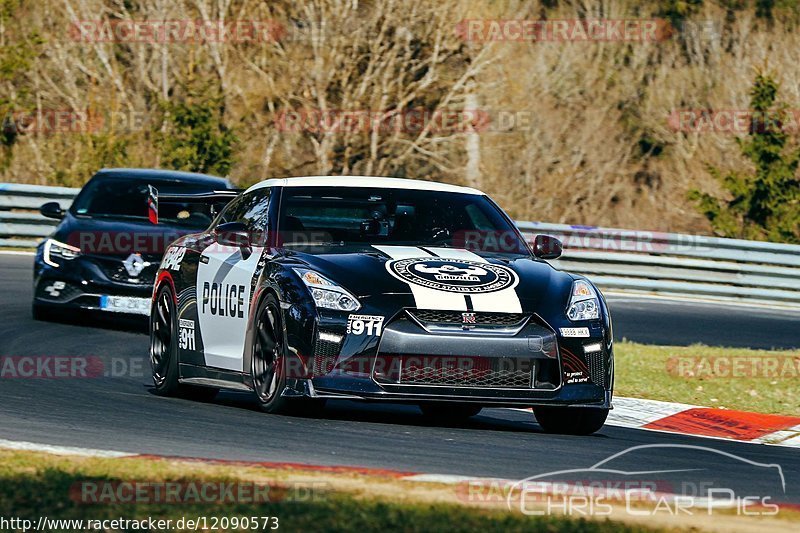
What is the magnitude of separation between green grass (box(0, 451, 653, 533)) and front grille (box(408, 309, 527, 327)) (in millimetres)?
2039

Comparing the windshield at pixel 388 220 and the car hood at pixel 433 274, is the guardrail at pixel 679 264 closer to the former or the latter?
the windshield at pixel 388 220

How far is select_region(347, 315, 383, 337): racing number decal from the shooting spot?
7.96 m

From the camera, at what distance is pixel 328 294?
8.12 metres

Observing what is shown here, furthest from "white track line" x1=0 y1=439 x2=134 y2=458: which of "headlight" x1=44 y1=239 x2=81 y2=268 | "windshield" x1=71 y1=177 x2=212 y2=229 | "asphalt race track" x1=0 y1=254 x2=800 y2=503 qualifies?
"windshield" x1=71 y1=177 x2=212 y2=229

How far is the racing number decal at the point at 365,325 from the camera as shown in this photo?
7.96 metres

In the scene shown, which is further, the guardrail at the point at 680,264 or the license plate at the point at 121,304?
the guardrail at the point at 680,264

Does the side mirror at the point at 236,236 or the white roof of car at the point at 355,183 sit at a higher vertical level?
the white roof of car at the point at 355,183

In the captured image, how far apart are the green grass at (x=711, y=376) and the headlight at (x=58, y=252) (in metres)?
5.16

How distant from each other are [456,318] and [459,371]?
0.28m

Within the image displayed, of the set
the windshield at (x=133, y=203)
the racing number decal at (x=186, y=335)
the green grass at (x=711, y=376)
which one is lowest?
the green grass at (x=711, y=376)

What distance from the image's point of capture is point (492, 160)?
3438 centimetres

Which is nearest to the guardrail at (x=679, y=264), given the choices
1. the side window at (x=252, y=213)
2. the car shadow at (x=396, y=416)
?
the car shadow at (x=396, y=416)

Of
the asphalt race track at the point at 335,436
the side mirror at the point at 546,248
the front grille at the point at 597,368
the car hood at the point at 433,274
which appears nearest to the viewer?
the asphalt race track at the point at 335,436

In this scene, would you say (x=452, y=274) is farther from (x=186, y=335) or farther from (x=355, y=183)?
(x=186, y=335)
